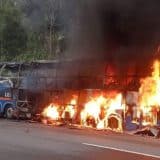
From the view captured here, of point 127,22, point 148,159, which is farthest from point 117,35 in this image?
point 148,159

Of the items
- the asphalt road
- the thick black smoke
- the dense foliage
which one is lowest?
the asphalt road

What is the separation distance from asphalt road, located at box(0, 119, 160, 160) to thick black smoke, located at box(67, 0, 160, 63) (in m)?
3.14

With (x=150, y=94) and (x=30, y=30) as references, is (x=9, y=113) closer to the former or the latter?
(x=30, y=30)

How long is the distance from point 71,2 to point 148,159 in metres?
6.62

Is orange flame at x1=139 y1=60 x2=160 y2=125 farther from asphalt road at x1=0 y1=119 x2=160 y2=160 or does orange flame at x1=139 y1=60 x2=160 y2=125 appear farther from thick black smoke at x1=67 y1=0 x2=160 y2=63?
asphalt road at x1=0 y1=119 x2=160 y2=160

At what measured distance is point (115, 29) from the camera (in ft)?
54.6

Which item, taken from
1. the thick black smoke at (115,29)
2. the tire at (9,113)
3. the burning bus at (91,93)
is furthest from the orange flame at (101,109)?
the tire at (9,113)

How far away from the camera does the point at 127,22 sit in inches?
626

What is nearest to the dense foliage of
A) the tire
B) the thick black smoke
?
the thick black smoke

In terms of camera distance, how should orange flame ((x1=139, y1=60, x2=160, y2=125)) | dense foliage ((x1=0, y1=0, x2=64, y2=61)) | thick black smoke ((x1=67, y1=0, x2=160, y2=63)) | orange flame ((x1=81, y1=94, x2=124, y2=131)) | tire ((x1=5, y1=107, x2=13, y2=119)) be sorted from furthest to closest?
tire ((x1=5, y1=107, x2=13, y2=119)) → orange flame ((x1=81, y1=94, x2=124, y2=131)) → dense foliage ((x1=0, y1=0, x2=64, y2=61)) → orange flame ((x1=139, y1=60, x2=160, y2=125)) → thick black smoke ((x1=67, y1=0, x2=160, y2=63))

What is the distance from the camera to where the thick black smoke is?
15375 mm

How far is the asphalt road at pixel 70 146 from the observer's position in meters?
10.4

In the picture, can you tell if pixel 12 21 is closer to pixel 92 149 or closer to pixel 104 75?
pixel 104 75

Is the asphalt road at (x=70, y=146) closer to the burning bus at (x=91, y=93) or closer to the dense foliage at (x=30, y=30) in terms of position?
the burning bus at (x=91, y=93)
